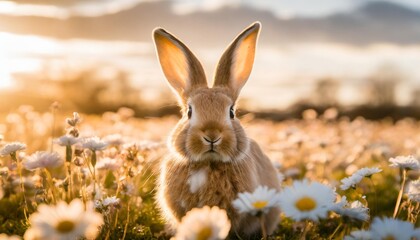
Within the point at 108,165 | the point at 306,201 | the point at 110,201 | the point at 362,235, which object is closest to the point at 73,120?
the point at 108,165

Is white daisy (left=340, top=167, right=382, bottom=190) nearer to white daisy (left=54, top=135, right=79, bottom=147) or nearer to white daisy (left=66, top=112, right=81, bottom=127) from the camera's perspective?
white daisy (left=54, top=135, right=79, bottom=147)

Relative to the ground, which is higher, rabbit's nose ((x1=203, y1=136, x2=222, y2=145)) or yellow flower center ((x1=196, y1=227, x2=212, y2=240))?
rabbit's nose ((x1=203, y1=136, x2=222, y2=145))

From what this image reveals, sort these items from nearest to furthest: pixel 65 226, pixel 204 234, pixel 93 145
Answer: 1. pixel 65 226
2. pixel 204 234
3. pixel 93 145

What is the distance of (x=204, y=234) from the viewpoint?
300 centimetres

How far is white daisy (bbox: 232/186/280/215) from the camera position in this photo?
3217 millimetres

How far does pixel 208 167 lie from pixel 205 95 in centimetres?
74

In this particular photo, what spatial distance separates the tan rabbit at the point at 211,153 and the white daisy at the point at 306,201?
1.23m

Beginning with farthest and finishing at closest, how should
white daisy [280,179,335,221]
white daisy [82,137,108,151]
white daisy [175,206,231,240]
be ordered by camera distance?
white daisy [82,137,108,151] → white daisy [280,179,335,221] → white daisy [175,206,231,240]

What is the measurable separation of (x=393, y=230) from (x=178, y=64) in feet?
11.0

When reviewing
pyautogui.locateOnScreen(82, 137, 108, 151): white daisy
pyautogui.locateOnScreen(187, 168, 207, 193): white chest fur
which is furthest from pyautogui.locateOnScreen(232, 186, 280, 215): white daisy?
pyautogui.locateOnScreen(187, 168, 207, 193): white chest fur

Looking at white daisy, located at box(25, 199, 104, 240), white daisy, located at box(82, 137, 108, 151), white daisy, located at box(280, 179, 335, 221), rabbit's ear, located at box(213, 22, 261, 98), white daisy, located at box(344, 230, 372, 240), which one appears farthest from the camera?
rabbit's ear, located at box(213, 22, 261, 98)

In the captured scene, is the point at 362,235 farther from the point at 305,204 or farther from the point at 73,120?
the point at 73,120

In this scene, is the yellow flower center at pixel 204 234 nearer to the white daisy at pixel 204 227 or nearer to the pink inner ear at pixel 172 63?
the white daisy at pixel 204 227

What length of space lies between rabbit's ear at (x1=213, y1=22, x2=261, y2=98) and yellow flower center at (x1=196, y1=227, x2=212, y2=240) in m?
2.95
